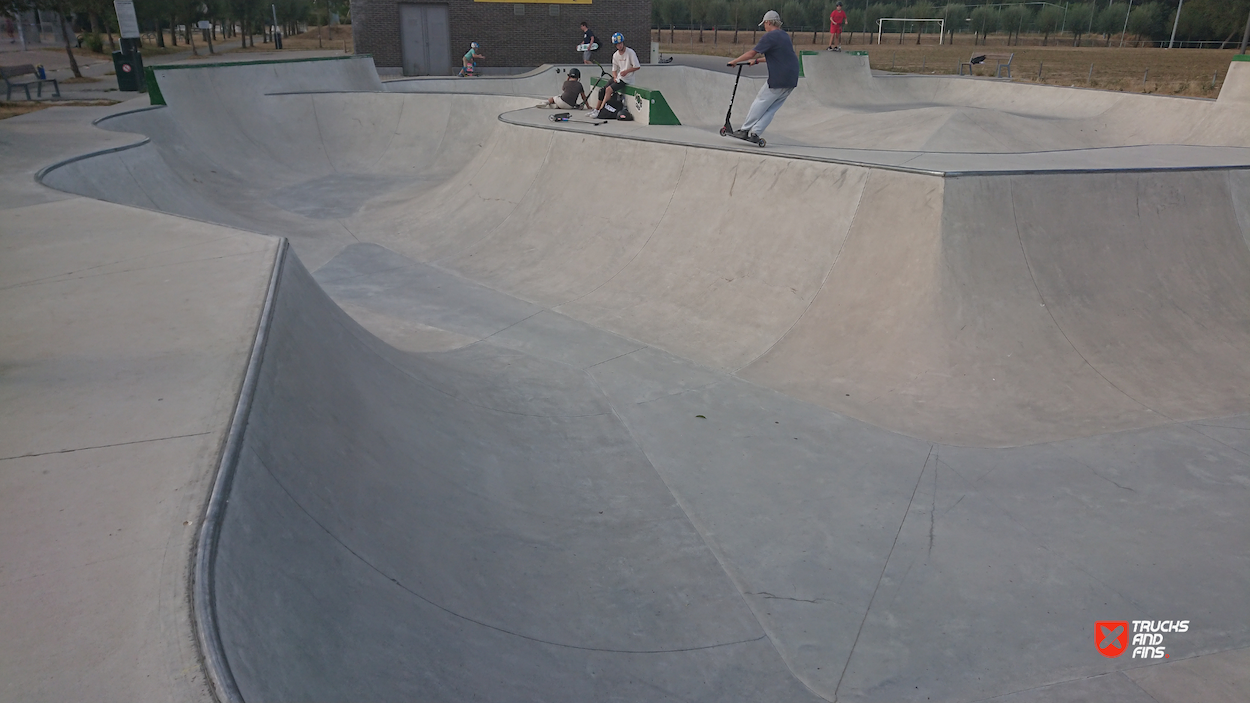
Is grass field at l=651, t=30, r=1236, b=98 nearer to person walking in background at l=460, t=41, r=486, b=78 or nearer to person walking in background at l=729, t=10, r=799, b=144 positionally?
person walking in background at l=460, t=41, r=486, b=78

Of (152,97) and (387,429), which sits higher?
(152,97)

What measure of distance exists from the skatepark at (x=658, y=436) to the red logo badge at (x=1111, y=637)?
5cm

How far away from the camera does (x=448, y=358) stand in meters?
7.20

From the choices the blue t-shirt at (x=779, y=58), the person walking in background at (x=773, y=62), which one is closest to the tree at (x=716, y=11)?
the person walking in background at (x=773, y=62)

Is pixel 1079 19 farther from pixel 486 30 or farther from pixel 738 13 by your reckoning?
pixel 486 30

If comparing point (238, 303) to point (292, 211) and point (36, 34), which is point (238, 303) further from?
point (36, 34)

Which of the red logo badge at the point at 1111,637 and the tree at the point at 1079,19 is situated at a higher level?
the tree at the point at 1079,19

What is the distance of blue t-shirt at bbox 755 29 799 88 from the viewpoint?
8.48 metres

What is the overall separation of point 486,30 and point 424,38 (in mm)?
2497

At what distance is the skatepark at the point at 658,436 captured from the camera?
2.76 metres

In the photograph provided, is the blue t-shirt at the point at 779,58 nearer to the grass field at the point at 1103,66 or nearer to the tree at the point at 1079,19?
the grass field at the point at 1103,66

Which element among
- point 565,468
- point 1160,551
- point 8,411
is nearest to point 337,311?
point 565,468

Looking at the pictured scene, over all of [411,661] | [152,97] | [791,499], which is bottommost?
[791,499]

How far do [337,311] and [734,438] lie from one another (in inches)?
129
